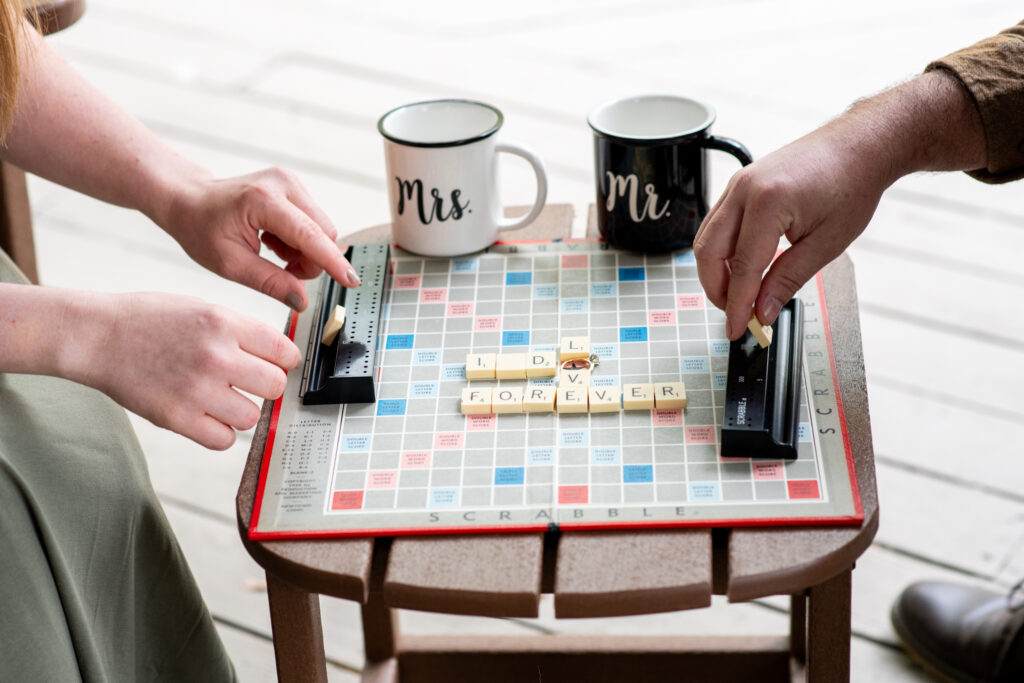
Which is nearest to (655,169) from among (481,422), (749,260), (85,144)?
(749,260)

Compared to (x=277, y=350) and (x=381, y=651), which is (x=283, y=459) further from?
(x=381, y=651)

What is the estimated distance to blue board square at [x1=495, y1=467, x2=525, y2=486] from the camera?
0.72 meters

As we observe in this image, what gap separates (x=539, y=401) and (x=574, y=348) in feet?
0.24

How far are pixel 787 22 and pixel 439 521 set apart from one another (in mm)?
2185

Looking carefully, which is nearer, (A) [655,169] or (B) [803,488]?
(B) [803,488]

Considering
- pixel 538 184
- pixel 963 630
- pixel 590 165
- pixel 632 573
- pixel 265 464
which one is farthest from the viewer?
pixel 590 165

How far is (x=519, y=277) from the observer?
0.92m

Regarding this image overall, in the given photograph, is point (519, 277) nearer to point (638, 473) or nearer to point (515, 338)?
point (515, 338)

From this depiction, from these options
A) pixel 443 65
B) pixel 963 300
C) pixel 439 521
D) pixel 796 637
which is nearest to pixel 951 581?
pixel 796 637

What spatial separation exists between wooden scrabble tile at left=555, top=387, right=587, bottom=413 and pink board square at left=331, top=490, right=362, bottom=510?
153mm

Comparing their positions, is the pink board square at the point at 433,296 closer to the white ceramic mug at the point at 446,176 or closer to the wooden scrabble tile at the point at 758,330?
the white ceramic mug at the point at 446,176

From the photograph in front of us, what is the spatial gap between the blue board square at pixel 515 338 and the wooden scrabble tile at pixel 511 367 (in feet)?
0.10

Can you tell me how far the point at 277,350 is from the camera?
0.76 meters

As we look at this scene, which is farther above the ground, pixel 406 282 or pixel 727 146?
pixel 727 146
